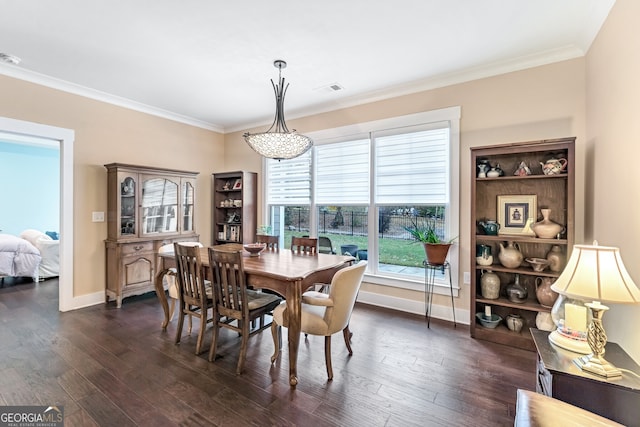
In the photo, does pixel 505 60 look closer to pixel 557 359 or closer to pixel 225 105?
pixel 557 359

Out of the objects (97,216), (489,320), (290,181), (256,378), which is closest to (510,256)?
(489,320)

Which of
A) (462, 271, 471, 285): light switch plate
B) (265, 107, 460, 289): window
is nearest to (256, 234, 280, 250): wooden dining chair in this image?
(265, 107, 460, 289): window

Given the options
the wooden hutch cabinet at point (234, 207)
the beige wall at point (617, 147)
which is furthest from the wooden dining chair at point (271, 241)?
the beige wall at point (617, 147)

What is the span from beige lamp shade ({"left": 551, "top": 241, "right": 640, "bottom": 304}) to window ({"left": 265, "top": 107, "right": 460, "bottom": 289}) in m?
1.91

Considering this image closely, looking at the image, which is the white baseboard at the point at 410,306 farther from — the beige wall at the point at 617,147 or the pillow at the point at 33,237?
the pillow at the point at 33,237

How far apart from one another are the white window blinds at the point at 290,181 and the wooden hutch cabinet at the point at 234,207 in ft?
1.07

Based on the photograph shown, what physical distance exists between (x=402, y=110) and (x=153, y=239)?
3830 mm

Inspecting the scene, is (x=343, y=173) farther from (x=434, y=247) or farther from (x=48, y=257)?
(x=48, y=257)

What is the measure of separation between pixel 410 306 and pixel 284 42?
323 cm

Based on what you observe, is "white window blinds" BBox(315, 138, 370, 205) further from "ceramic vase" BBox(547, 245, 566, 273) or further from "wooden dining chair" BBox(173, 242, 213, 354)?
"wooden dining chair" BBox(173, 242, 213, 354)

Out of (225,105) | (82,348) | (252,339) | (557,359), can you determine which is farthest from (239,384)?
(225,105)

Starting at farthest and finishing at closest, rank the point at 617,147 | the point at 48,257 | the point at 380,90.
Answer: the point at 48,257 → the point at 380,90 → the point at 617,147

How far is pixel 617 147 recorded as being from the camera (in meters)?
2.00

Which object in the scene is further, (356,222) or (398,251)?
(356,222)
